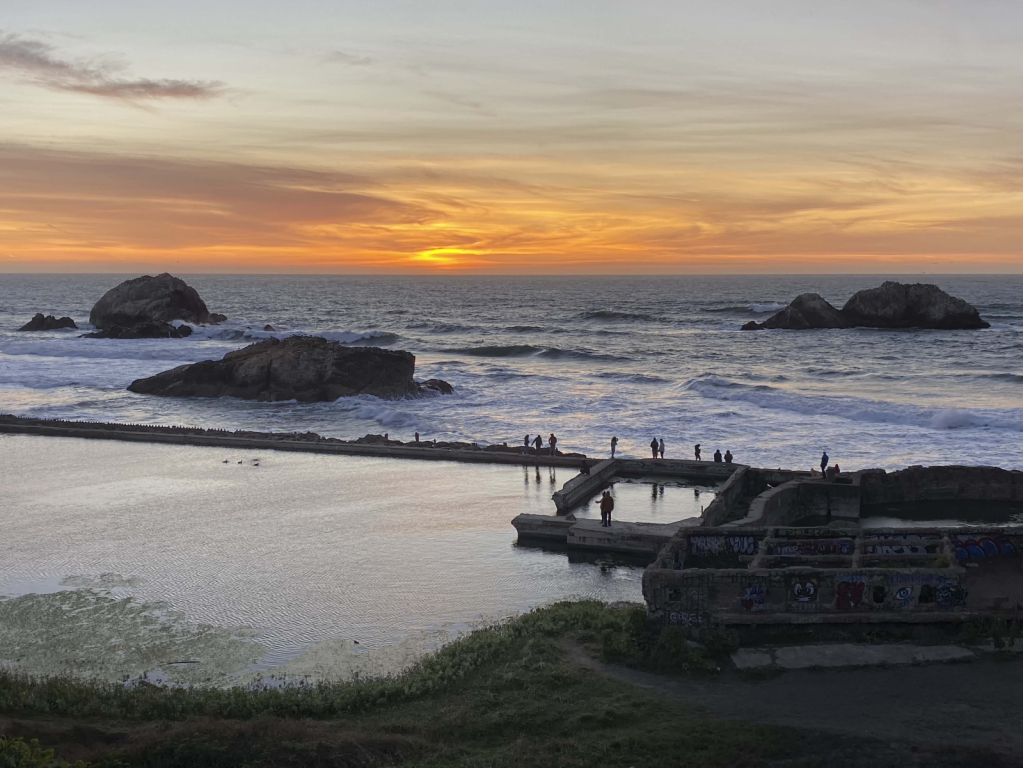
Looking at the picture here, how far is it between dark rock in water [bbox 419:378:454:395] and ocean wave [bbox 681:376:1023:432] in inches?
628

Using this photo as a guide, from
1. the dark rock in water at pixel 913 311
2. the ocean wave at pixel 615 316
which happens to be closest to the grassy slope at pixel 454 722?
the dark rock in water at pixel 913 311

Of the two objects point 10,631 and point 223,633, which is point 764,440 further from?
point 10,631

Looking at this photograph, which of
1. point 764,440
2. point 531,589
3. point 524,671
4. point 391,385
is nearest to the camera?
point 524,671

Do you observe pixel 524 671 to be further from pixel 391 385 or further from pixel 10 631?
pixel 391 385

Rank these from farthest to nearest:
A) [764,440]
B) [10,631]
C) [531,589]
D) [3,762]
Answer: [764,440] → [531,589] → [10,631] → [3,762]

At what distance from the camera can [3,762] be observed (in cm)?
1145

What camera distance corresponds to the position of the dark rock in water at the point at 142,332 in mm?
93125

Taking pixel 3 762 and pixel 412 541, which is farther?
pixel 412 541

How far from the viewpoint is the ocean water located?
44188mm

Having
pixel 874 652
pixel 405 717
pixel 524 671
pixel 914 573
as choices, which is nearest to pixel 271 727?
pixel 405 717

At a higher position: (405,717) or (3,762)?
(3,762)

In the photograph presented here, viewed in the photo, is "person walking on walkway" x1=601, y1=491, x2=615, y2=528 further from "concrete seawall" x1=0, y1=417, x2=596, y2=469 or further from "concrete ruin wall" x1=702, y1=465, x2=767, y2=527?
"concrete seawall" x1=0, y1=417, x2=596, y2=469

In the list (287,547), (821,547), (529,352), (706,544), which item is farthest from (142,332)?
(821,547)

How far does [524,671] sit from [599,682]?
54.0 inches
